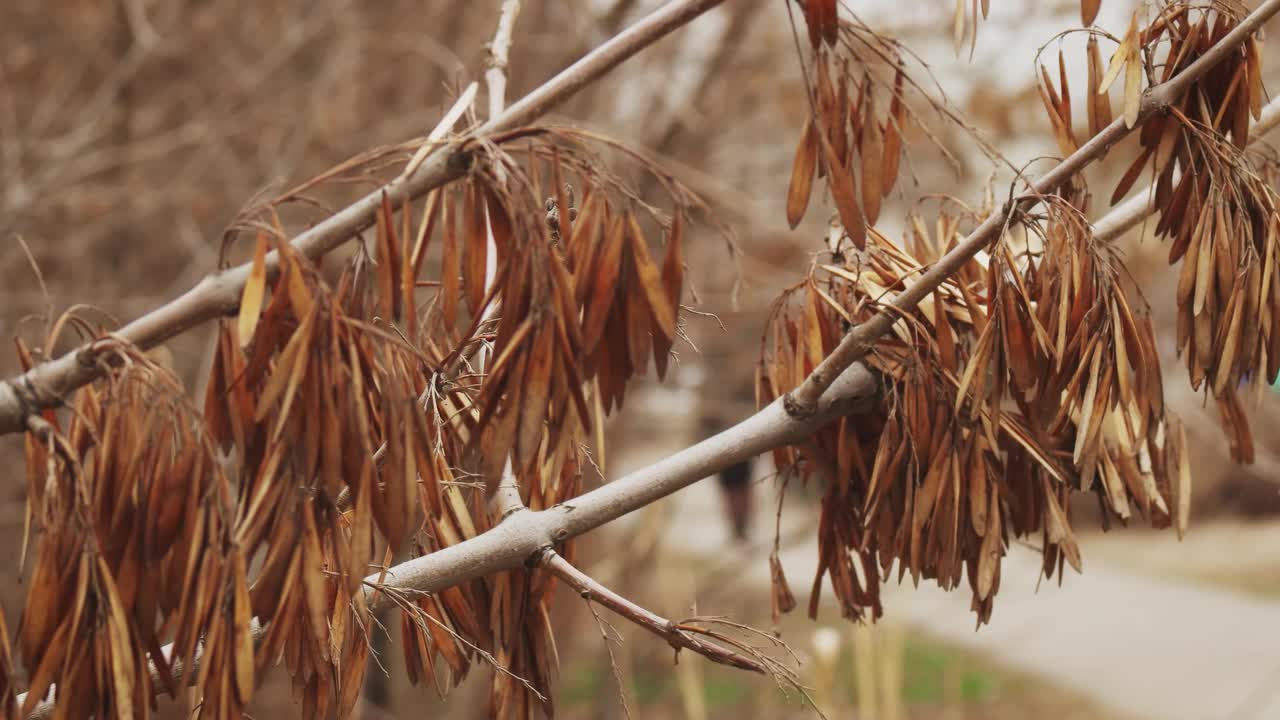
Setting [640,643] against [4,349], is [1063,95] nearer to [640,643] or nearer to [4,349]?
[4,349]

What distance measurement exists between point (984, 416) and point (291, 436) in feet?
2.04

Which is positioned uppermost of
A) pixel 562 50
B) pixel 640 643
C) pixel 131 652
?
pixel 562 50

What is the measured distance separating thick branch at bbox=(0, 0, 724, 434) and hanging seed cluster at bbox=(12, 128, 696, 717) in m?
0.02

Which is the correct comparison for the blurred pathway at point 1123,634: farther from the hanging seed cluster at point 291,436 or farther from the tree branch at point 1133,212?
the hanging seed cluster at point 291,436

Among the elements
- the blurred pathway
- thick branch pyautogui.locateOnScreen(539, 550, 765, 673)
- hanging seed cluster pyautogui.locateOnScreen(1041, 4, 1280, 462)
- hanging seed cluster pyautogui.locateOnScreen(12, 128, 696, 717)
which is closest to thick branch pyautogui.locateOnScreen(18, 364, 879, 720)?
thick branch pyautogui.locateOnScreen(539, 550, 765, 673)

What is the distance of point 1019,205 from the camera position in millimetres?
1062

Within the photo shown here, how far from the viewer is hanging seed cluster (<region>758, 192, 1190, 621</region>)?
105 cm

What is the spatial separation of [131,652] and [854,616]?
0.76 m

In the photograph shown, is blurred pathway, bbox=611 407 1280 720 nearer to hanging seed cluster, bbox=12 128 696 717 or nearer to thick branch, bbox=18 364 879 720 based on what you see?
thick branch, bbox=18 364 879 720

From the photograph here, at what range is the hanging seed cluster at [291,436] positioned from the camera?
2.69 feet

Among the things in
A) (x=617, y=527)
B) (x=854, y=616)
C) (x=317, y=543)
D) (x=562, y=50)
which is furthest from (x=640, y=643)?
(x=317, y=543)

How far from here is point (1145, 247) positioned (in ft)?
17.2

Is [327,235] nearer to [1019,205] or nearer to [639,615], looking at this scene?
[639,615]

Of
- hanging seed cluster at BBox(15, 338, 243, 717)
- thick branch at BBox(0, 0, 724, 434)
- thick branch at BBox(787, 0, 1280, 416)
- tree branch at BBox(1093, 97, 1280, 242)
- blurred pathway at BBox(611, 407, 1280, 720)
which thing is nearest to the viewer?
hanging seed cluster at BBox(15, 338, 243, 717)
